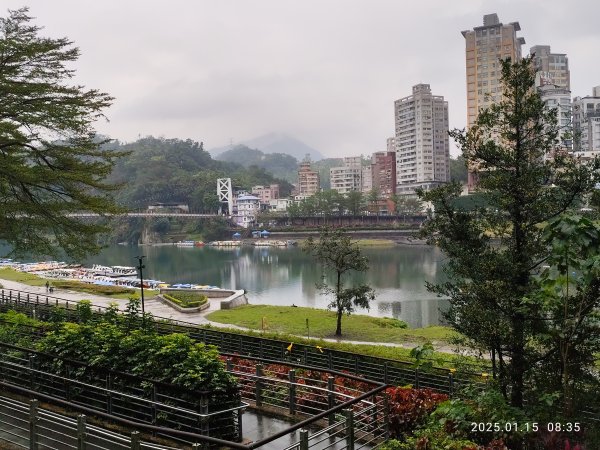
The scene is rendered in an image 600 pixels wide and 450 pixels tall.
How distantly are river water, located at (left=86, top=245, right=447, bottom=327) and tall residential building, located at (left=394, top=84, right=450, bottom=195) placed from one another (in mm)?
27401

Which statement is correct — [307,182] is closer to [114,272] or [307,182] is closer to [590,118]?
[590,118]

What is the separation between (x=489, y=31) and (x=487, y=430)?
110 metres

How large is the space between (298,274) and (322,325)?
3417 cm

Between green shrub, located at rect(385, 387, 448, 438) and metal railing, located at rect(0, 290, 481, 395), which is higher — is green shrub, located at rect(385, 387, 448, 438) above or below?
above

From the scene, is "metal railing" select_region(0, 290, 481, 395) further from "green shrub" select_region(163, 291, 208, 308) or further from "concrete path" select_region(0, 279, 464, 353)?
"green shrub" select_region(163, 291, 208, 308)

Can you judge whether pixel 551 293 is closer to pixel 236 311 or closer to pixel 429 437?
pixel 429 437

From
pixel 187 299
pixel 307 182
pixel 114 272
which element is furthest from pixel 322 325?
pixel 307 182

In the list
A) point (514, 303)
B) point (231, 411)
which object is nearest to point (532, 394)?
point (514, 303)

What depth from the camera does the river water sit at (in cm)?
3678

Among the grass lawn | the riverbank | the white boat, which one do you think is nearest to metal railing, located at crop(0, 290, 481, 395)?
the riverbank

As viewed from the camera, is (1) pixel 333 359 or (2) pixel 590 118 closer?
(1) pixel 333 359

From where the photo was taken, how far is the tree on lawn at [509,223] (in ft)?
21.2

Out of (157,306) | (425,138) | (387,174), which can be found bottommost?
(157,306)

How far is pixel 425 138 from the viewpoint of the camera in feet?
378
